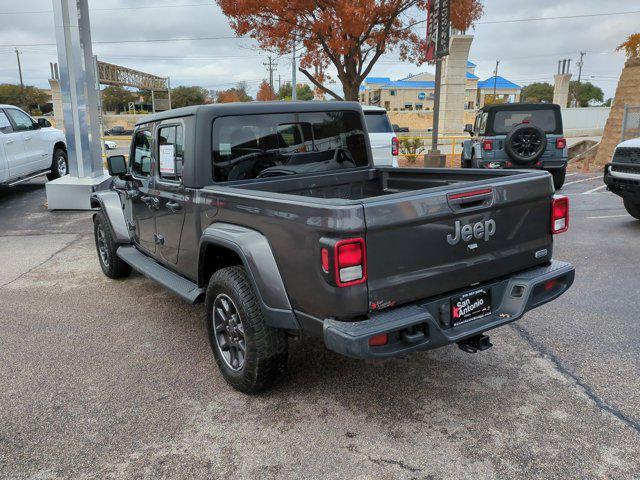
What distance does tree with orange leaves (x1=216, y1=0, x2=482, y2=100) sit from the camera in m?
14.0

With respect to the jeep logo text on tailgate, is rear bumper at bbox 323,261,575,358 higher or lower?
lower

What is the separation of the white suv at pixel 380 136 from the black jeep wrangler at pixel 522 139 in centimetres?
232

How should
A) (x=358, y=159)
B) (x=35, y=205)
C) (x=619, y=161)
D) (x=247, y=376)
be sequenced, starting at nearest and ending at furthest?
1. (x=247, y=376)
2. (x=358, y=159)
3. (x=619, y=161)
4. (x=35, y=205)

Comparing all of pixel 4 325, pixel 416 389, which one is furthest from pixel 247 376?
pixel 4 325

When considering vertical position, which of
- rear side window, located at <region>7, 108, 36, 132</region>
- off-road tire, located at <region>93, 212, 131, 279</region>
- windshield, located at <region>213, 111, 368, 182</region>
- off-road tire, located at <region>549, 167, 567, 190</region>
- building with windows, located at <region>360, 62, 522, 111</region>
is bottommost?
→ off-road tire, located at <region>93, 212, 131, 279</region>

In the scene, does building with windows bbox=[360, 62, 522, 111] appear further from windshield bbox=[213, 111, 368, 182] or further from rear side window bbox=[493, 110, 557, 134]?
windshield bbox=[213, 111, 368, 182]

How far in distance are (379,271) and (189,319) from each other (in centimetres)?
257

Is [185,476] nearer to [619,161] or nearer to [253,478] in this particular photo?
[253,478]

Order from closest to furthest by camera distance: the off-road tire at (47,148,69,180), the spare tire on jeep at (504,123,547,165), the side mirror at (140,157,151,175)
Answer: the side mirror at (140,157,151,175), the spare tire on jeep at (504,123,547,165), the off-road tire at (47,148,69,180)

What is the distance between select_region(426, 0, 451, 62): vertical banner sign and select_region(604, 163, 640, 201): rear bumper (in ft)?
22.9

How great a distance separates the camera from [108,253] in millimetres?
5758

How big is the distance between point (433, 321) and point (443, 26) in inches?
486

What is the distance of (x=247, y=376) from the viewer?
3.21 meters

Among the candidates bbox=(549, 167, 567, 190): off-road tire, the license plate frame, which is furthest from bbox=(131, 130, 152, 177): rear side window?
bbox=(549, 167, 567, 190): off-road tire
